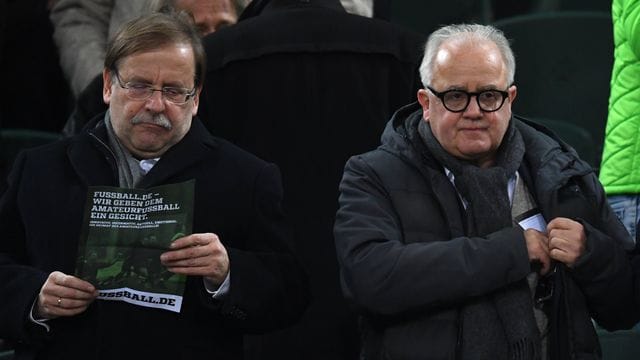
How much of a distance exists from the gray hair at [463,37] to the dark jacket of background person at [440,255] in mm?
158

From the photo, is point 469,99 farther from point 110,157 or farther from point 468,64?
point 110,157

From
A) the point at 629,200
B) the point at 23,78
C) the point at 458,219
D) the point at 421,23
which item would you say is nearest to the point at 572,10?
the point at 421,23

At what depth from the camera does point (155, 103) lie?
138 inches

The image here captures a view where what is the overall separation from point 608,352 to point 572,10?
3.16m

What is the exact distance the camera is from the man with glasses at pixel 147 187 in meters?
3.43

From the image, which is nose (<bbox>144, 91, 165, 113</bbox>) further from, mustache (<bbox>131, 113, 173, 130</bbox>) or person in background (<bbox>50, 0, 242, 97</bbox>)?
person in background (<bbox>50, 0, 242, 97</bbox>)

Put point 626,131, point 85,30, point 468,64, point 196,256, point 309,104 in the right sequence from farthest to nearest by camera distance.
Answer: point 85,30 < point 309,104 < point 626,131 < point 468,64 < point 196,256

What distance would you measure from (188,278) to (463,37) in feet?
3.00

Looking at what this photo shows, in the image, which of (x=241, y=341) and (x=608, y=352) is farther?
(x=608, y=352)

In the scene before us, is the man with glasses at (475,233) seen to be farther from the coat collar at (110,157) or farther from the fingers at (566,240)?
the coat collar at (110,157)

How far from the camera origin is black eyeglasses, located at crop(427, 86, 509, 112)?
3.53 m

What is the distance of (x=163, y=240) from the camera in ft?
11.0

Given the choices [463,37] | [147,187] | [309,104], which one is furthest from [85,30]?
[463,37]

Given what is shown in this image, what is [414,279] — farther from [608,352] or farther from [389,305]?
[608,352]
